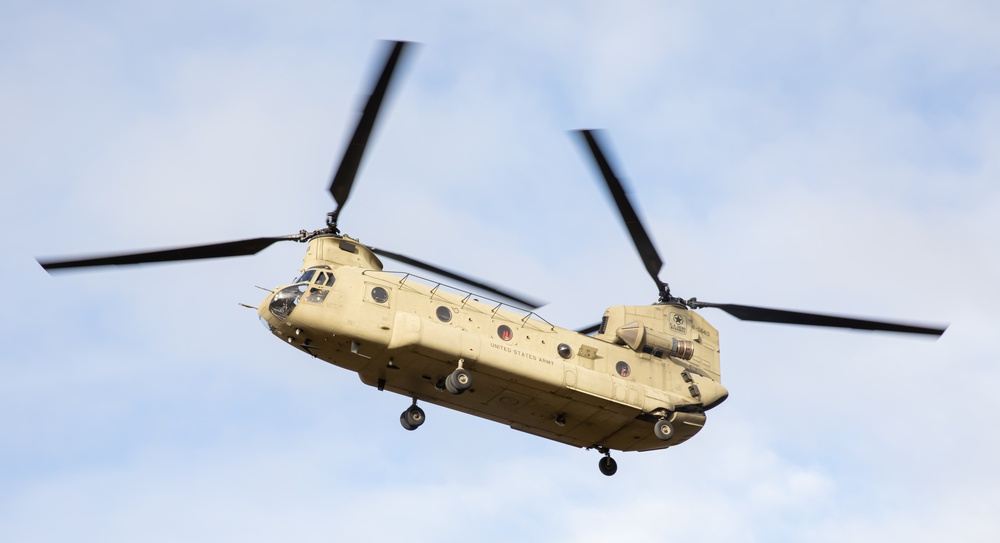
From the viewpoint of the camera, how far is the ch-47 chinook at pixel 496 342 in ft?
115

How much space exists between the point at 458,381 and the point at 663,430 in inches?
262

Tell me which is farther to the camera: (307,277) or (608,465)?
(608,465)

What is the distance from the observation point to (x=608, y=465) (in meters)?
40.1

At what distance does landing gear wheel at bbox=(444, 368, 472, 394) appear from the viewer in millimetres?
35031

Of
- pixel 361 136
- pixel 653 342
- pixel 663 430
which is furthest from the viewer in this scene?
pixel 653 342

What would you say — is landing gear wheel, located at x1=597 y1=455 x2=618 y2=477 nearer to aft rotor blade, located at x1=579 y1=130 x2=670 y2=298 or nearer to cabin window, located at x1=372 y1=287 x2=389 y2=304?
aft rotor blade, located at x1=579 y1=130 x2=670 y2=298

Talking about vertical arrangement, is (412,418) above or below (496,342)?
below

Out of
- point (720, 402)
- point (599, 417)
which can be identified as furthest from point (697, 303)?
point (599, 417)

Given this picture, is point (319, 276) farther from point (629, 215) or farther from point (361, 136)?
point (629, 215)

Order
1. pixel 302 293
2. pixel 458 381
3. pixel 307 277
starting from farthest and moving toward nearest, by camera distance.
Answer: pixel 307 277 < pixel 302 293 < pixel 458 381

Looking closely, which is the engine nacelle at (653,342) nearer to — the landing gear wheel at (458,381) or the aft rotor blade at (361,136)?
the landing gear wheel at (458,381)

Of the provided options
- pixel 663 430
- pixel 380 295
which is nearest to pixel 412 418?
pixel 380 295

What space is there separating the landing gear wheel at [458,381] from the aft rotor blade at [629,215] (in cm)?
715

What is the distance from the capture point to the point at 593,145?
3719 cm
